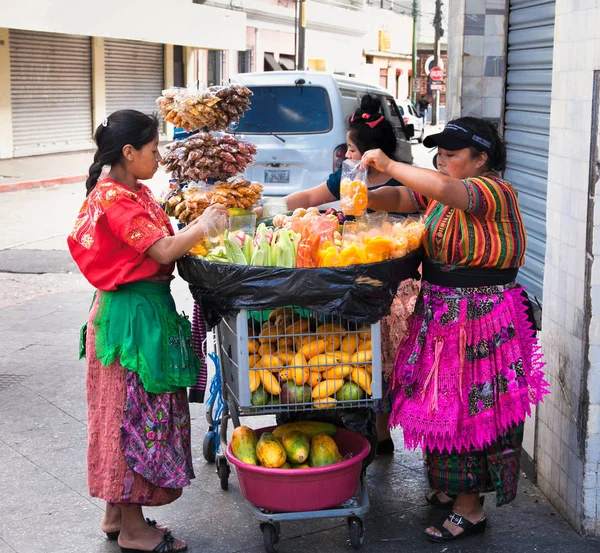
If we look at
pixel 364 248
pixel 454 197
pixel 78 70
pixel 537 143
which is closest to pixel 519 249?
pixel 454 197

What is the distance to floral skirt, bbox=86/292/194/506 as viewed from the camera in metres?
3.59

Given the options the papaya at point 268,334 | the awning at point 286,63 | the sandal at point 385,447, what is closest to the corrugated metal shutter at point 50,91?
the awning at point 286,63

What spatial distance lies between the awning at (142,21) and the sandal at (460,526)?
18.7 m

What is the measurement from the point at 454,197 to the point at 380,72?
159ft

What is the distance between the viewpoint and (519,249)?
144 inches

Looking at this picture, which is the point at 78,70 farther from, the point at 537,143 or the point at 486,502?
→ the point at 486,502

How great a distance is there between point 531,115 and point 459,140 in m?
2.44

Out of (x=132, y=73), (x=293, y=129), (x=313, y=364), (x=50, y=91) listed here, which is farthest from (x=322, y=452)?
(x=132, y=73)

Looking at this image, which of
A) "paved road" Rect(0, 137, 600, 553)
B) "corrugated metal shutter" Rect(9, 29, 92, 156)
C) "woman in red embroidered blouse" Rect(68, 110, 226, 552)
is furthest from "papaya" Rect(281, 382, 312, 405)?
"corrugated metal shutter" Rect(9, 29, 92, 156)

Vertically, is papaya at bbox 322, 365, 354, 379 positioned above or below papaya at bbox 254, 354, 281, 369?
below

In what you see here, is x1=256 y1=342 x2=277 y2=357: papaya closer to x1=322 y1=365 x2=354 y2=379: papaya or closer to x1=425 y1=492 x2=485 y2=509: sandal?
x1=322 y1=365 x2=354 y2=379: papaya

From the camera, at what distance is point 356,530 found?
371 centimetres

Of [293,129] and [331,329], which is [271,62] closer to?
[293,129]

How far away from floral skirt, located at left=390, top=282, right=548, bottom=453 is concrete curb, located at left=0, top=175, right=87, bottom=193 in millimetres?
14641
